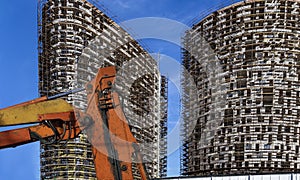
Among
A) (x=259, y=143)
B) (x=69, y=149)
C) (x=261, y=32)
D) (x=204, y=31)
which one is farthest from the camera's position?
(x=204, y=31)

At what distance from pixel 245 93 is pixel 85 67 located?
576 inches

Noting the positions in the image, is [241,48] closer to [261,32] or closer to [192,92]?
[261,32]

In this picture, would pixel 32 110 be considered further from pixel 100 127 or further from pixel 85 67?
pixel 85 67

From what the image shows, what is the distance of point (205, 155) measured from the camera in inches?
1909

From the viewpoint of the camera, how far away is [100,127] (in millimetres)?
11523

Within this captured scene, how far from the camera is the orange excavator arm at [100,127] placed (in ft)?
37.7

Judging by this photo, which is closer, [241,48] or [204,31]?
[241,48]

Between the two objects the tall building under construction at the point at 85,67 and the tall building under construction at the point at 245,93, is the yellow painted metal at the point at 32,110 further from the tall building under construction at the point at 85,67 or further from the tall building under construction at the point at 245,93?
the tall building under construction at the point at 245,93

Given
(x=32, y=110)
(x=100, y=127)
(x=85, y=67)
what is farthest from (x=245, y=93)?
(x=100, y=127)

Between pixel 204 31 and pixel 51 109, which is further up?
pixel 204 31

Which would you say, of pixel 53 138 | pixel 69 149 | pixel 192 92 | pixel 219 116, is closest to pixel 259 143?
pixel 219 116

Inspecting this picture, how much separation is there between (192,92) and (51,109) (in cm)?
4028

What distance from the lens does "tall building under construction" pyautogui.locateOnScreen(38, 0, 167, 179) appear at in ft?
141

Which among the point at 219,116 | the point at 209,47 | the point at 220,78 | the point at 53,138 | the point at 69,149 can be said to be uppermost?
the point at 209,47
